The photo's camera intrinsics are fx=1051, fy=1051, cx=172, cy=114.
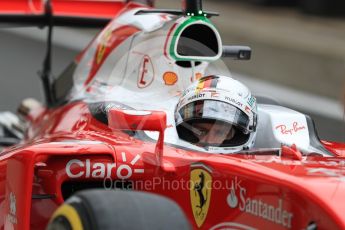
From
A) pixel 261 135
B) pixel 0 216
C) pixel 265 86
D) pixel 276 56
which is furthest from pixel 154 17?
pixel 276 56

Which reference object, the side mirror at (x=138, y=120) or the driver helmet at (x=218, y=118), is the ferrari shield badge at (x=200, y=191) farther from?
the driver helmet at (x=218, y=118)

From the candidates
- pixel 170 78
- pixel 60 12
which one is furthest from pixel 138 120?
pixel 60 12

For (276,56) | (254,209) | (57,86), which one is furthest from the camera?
(276,56)

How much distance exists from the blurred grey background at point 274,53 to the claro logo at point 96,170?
14.8 ft

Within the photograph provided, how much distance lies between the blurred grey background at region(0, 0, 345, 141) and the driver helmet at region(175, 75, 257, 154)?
13.1 feet

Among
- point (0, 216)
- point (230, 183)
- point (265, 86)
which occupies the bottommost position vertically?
point (265, 86)

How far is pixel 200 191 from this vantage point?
176 inches

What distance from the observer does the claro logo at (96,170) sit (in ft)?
15.2

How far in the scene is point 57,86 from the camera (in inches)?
282

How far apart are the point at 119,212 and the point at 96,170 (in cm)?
74

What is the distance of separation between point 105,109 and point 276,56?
26.6ft

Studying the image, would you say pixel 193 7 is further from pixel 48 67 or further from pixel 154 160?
pixel 48 67

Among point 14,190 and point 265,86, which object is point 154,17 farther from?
point 265,86

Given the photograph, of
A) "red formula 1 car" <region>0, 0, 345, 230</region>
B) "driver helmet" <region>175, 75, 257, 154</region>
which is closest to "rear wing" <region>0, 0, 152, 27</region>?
"red formula 1 car" <region>0, 0, 345, 230</region>
